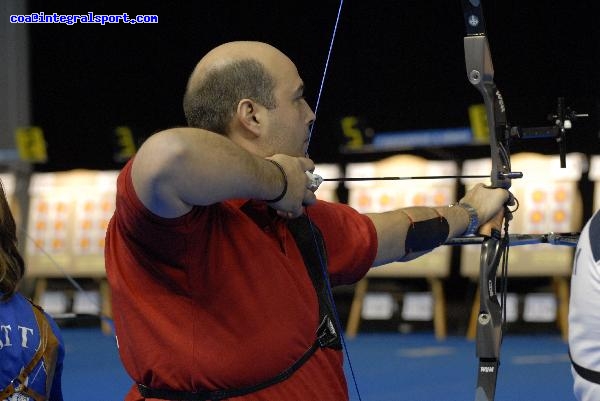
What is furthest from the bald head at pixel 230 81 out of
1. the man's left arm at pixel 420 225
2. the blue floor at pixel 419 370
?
the blue floor at pixel 419 370

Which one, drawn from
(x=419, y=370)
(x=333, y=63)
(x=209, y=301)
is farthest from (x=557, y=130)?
(x=333, y=63)

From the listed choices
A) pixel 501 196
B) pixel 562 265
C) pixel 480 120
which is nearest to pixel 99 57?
pixel 480 120

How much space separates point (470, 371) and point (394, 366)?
0.52m

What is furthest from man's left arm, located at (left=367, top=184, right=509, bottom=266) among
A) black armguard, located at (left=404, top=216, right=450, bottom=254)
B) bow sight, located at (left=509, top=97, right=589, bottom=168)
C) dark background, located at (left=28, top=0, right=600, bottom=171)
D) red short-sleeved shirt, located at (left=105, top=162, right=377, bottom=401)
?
dark background, located at (left=28, top=0, right=600, bottom=171)

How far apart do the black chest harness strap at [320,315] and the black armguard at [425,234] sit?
304mm

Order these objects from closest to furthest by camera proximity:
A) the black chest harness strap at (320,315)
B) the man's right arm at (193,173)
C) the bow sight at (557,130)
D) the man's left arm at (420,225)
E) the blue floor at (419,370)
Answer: the man's right arm at (193,173)
the black chest harness strap at (320,315)
the man's left arm at (420,225)
the bow sight at (557,130)
the blue floor at (419,370)

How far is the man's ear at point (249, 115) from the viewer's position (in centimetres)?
141

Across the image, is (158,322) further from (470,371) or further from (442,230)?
(470,371)

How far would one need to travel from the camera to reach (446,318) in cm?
758

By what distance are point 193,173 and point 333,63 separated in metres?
7.07

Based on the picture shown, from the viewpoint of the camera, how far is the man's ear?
1406mm

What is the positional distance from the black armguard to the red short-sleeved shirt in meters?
0.41

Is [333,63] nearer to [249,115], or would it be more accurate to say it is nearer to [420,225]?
[420,225]

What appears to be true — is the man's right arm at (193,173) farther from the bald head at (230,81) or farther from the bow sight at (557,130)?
the bow sight at (557,130)
